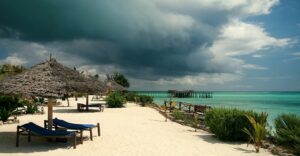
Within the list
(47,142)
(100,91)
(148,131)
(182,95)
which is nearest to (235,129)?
(148,131)

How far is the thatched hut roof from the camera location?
9634mm

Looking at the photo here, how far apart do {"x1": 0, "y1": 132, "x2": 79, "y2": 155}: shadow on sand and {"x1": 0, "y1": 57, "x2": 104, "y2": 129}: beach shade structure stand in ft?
2.24

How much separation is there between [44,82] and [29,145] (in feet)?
6.92

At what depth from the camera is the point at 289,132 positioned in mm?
9648

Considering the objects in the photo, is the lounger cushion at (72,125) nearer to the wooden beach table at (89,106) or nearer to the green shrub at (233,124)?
the green shrub at (233,124)

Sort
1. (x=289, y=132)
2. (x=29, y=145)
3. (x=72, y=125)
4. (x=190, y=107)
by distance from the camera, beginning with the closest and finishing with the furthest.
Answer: (x=29, y=145) → (x=289, y=132) → (x=72, y=125) → (x=190, y=107)

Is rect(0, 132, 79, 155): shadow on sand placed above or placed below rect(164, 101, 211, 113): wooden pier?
below

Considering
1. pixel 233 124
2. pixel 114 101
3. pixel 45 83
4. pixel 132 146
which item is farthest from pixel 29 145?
pixel 114 101

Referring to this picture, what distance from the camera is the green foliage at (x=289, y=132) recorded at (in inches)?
358

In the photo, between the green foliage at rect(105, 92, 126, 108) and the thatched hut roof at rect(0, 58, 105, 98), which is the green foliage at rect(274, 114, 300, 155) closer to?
the thatched hut roof at rect(0, 58, 105, 98)

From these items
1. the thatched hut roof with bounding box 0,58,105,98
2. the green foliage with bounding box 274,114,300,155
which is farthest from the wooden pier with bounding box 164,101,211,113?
the thatched hut roof with bounding box 0,58,105,98

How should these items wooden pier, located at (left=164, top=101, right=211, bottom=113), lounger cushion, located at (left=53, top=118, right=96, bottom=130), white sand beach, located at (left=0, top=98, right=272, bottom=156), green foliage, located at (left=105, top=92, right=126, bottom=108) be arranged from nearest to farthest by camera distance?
1. white sand beach, located at (left=0, top=98, right=272, bottom=156)
2. lounger cushion, located at (left=53, top=118, right=96, bottom=130)
3. wooden pier, located at (left=164, top=101, right=211, bottom=113)
4. green foliage, located at (left=105, top=92, right=126, bottom=108)

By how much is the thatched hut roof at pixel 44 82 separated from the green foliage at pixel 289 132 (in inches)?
296

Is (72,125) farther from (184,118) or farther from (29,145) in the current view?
(184,118)
